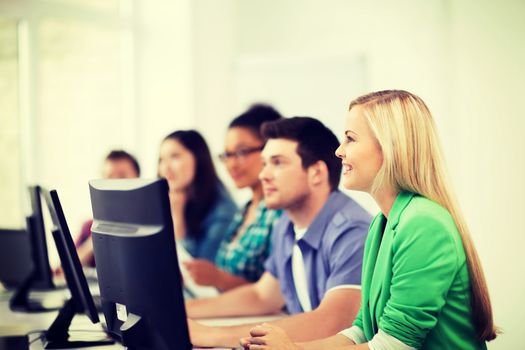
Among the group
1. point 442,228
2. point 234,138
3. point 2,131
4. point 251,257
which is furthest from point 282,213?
point 2,131

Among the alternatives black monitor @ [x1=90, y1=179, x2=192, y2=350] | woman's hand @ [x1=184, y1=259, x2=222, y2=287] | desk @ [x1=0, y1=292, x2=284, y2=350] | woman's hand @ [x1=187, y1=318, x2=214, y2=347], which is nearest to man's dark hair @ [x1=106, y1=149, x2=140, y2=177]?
woman's hand @ [x1=184, y1=259, x2=222, y2=287]

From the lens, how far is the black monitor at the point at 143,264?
1.29 metres

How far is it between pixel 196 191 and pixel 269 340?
75.0 inches

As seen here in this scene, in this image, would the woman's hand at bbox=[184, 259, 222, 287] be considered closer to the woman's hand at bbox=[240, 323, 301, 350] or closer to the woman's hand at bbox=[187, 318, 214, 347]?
the woman's hand at bbox=[187, 318, 214, 347]

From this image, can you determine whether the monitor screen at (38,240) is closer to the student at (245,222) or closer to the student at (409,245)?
the student at (245,222)

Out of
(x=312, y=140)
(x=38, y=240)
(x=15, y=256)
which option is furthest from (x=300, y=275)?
(x=15, y=256)

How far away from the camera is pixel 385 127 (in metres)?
1.48

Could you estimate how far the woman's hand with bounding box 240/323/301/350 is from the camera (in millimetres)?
1525

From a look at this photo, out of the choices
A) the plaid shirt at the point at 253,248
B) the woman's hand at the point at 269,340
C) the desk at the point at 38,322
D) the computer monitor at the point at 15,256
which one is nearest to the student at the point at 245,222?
the plaid shirt at the point at 253,248

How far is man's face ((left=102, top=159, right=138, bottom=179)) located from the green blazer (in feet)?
8.27

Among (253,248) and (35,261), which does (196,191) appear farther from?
(35,261)

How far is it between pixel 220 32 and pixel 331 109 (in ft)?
3.77

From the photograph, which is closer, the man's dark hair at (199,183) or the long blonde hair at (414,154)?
the long blonde hair at (414,154)

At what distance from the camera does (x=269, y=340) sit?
1.53 meters
